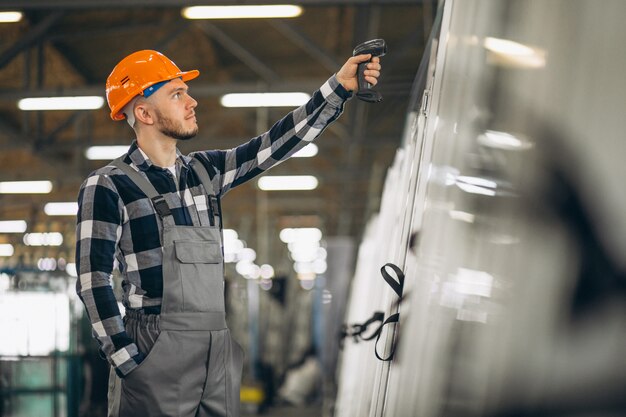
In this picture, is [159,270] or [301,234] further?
[301,234]

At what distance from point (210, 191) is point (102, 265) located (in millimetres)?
399

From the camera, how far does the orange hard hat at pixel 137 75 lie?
248cm

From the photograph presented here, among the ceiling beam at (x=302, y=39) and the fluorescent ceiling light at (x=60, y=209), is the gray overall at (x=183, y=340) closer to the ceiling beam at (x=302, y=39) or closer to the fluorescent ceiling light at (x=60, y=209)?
the ceiling beam at (x=302, y=39)

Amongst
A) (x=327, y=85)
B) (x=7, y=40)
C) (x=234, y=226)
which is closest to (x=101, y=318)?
(x=327, y=85)

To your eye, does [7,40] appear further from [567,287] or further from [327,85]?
[567,287]

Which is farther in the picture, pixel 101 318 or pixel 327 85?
pixel 327 85

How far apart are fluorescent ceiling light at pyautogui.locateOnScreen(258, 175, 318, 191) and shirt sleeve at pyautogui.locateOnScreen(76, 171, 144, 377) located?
12.3 m

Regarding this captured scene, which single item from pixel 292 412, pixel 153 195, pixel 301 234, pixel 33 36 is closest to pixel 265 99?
pixel 33 36

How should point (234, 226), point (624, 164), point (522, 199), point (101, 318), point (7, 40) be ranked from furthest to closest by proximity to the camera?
point (234, 226)
point (7, 40)
point (101, 318)
point (522, 199)
point (624, 164)

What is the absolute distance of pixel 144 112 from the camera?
8.16 feet

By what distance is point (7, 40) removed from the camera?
9.73 m

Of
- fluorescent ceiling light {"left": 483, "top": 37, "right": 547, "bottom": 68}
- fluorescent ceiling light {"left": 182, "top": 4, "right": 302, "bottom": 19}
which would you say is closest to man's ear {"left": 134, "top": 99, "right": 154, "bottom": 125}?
fluorescent ceiling light {"left": 483, "top": 37, "right": 547, "bottom": 68}

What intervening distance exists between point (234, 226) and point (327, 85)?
73.4 ft

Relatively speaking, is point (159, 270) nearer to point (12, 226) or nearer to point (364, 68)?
point (364, 68)
